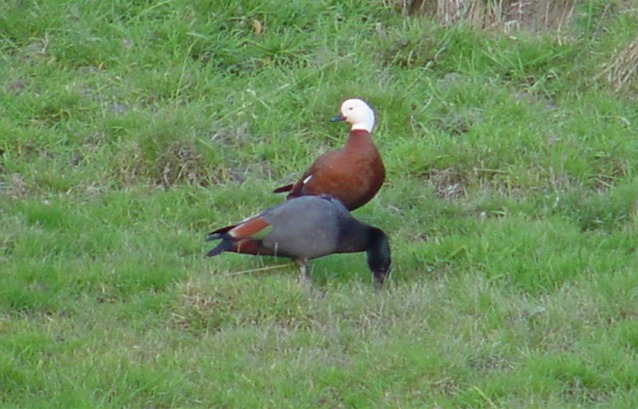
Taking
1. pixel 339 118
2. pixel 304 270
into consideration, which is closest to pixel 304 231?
pixel 304 270

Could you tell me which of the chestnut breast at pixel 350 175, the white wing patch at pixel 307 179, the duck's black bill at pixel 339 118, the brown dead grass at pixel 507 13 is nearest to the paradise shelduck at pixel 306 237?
the chestnut breast at pixel 350 175

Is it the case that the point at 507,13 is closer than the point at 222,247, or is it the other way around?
the point at 222,247

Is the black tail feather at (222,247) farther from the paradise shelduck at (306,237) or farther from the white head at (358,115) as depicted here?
the white head at (358,115)

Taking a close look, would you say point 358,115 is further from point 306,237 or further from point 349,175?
point 306,237

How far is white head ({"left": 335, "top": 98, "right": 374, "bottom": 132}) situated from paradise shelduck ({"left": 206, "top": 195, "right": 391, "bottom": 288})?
46.4 inches

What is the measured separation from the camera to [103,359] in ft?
20.6

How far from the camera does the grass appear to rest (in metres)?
6.19

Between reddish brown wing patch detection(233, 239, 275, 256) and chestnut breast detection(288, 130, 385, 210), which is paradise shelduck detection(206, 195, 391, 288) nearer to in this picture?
reddish brown wing patch detection(233, 239, 275, 256)

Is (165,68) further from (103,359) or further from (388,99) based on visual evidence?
(103,359)

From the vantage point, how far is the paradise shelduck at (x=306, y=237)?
7.43 meters

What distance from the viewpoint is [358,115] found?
8641 millimetres

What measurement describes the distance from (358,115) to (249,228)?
1477 mm

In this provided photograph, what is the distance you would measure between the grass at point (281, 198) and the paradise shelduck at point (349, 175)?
13.7 inches

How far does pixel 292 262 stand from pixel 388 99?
2261mm
